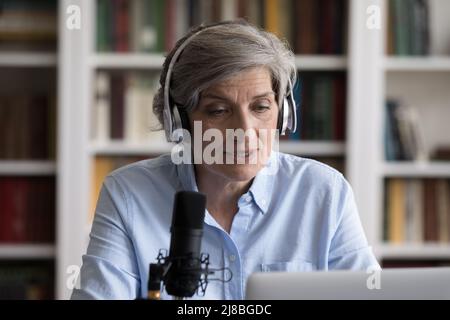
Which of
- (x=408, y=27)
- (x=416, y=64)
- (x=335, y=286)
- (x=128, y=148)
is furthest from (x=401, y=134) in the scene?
(x=335, y=286)

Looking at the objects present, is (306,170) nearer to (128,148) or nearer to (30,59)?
(128,148)

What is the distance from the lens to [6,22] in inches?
99.2

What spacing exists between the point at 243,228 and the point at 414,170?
4.04 feet

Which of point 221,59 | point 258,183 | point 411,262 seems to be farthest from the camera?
point 411,262

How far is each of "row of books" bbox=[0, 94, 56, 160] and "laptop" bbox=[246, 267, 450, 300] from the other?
5.82 feet

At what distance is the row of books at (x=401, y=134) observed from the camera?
2.53 meters

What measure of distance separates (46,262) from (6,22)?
0.82 meters

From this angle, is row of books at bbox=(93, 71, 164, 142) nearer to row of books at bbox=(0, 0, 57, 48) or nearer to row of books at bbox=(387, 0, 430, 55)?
row of books at bbox=(0, 0, 57, 48)

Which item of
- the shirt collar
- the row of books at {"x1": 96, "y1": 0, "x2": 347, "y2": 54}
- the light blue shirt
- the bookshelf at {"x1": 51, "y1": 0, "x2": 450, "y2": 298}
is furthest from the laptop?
the row of books at {"x1": 96, "y1": 0, "x2": 347, "y2": 54}

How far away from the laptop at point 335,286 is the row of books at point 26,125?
5.82 feet

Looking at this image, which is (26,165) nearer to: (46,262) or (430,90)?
(46,262)

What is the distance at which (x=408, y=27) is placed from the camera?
252cm

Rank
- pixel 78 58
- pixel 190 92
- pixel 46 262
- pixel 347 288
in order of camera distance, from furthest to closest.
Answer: pixel 46 262
pixel 78 58
pixel 190 92
pixel 347 288

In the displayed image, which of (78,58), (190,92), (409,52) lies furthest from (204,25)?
(409,52)
